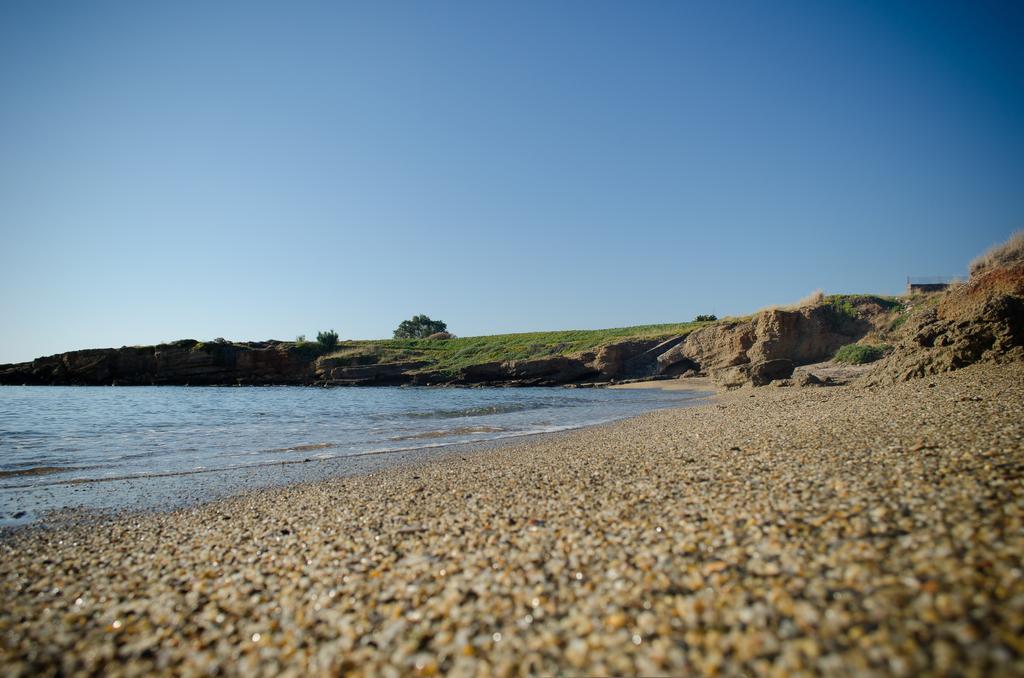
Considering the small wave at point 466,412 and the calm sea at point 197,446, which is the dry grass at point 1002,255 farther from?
the small wave at point 466,412

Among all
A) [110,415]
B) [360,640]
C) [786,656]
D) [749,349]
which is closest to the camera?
[786,656]

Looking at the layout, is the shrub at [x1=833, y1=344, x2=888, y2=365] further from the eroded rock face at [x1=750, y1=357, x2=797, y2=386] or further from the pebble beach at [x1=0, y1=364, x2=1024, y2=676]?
the pebble beach at [x1=0, y1=364, x2=1024, y2=676]

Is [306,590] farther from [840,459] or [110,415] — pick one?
[110,415]

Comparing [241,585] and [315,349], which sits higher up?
[315,349]

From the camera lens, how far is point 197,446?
1562cm

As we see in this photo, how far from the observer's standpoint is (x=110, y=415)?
2402 centimetres

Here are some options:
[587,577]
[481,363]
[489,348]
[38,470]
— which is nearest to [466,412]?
[38,470]

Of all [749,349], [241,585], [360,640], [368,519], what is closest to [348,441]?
[368,519]

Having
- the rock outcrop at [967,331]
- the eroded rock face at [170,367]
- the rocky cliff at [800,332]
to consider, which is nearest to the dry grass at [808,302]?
the rocky cliff at [800,332]

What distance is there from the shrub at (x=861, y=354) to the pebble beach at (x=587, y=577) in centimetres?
3026

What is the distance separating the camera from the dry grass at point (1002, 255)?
20.4 m

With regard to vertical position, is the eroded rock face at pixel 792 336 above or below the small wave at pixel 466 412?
above

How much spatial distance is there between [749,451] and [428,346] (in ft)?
233

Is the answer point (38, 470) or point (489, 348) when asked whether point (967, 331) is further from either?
point (489, 348)
